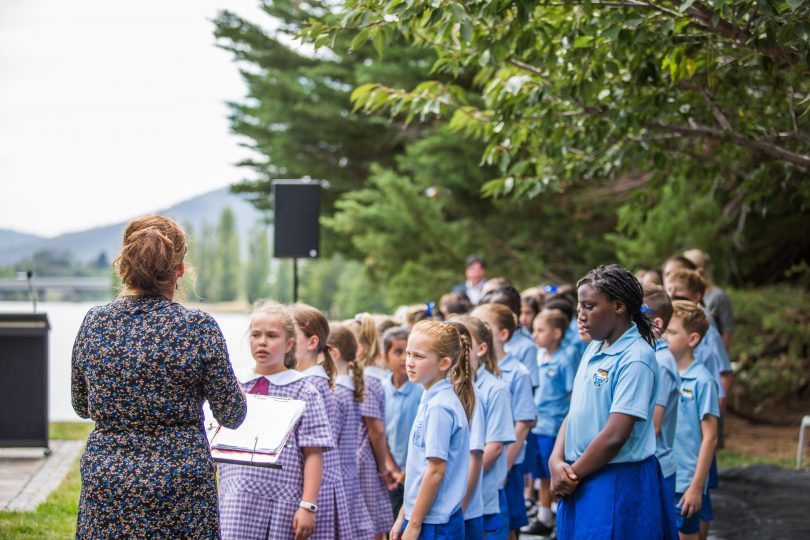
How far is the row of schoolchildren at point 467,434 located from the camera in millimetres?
3393

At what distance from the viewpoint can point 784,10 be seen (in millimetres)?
4629

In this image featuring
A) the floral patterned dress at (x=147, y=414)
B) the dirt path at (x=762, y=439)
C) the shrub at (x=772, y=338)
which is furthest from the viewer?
the shrub at (x=772, y=338)

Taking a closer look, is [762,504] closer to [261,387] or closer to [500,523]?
[500,523]

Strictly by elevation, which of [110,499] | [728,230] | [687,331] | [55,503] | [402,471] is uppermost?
[728,230]

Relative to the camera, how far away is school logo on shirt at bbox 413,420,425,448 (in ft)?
12.2

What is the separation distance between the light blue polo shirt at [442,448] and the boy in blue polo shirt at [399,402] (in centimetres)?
160

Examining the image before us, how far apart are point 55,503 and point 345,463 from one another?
2974 mm

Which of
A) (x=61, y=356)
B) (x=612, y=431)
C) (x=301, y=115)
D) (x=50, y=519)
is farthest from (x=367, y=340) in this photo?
(x=61, y=356)

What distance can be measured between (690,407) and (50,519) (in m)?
4.28

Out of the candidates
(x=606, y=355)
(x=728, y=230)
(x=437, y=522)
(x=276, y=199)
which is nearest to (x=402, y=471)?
(x=437, y=522)

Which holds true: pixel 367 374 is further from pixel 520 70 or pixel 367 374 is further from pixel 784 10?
pixel 784 10

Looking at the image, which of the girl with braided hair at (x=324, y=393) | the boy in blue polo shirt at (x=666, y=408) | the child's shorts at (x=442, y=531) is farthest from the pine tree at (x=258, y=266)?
the child's shorts at (x=442, y=531)

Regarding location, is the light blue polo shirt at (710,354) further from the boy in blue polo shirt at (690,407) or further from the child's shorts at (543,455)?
the child's shorts at (543,455)

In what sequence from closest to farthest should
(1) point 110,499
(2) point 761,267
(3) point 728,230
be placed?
1. (1) point 110,499
2. (3) point 728,230
3. (2) point 761,267
